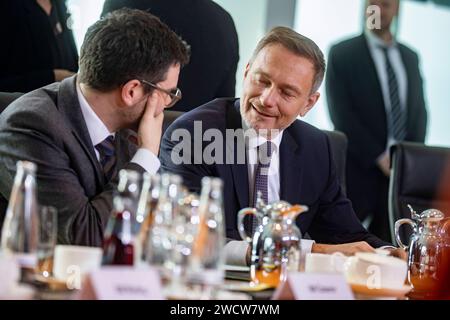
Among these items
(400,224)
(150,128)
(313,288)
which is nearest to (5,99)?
(150,128)

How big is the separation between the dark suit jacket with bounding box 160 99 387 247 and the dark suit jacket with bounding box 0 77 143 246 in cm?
38

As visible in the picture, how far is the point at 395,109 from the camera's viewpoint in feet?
17.0

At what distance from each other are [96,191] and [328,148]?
994 millimetres

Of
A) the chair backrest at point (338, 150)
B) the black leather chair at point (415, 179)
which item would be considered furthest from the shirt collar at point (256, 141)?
the black leather chair at point (415, 179)

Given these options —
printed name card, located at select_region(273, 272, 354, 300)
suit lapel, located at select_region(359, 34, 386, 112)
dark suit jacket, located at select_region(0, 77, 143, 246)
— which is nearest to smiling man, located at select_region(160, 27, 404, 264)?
dark suit jacket, located at select_region(0, 77, 143, 246)

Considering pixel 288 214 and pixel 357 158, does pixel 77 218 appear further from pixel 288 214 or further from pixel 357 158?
pixel 357 158

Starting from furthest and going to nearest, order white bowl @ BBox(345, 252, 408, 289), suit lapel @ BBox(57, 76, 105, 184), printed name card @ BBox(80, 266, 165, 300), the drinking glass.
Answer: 1. suit lapel @ BBox(57, 76, 105, 184)
2. white bowl @ BBox(345, 252, 408, 289)
3. the drinking glass
4. printed name card @ BBox(80, 266, 165, 300)

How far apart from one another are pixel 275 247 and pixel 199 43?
68.0 inches

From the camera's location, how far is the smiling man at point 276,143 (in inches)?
115

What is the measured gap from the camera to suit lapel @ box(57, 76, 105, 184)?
2559mm

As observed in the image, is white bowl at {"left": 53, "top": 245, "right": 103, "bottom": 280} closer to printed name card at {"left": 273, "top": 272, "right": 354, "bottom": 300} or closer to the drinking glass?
the drinking glass

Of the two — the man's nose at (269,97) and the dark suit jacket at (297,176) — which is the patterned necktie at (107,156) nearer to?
the dark suit jacket at (297,176)

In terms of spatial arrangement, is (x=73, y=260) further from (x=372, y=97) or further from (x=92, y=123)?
(x=372, y=97)
